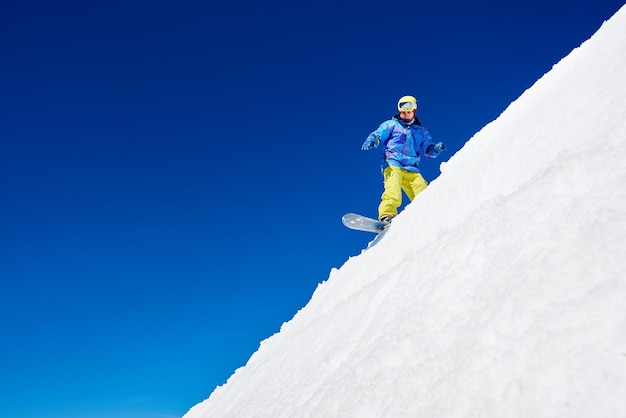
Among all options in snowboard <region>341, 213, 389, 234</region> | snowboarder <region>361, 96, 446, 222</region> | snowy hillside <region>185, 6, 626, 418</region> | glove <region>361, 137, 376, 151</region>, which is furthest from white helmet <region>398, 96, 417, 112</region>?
snowy hillside <region>185, 6, 626, 418</region>

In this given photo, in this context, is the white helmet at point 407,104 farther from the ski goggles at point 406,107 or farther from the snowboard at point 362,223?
the snowboard at point 362,223

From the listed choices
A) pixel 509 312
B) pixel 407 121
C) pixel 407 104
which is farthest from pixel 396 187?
pixel 509 312

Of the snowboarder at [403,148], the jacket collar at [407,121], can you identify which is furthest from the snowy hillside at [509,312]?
the jacket collar at [407,121]

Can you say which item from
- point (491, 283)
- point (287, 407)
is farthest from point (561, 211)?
point (287, 407)

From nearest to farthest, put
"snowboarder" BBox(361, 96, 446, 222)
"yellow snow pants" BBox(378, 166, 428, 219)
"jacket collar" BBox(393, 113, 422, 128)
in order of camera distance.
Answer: "yellow snow pants" BBox(378, 166, 428, 219) → "snowboarder" BBox(361, 96, 446, 222) → "jacket collar" BBox(393, 113, 422, 128)

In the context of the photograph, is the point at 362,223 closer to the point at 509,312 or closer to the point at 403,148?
the point at 403,148

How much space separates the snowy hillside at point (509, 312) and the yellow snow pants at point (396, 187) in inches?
138

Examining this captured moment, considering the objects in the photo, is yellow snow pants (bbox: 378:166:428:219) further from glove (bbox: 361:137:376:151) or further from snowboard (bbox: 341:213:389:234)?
glove (bbox: 361:137:376:151)

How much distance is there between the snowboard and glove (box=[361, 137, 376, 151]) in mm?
1426

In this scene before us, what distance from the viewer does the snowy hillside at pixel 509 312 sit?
1.62 metres

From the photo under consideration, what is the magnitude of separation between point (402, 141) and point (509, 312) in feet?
25.3

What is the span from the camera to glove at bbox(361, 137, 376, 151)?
29.3 feet

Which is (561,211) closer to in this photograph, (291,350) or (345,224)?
(291,350)

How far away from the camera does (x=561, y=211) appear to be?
233 cm
